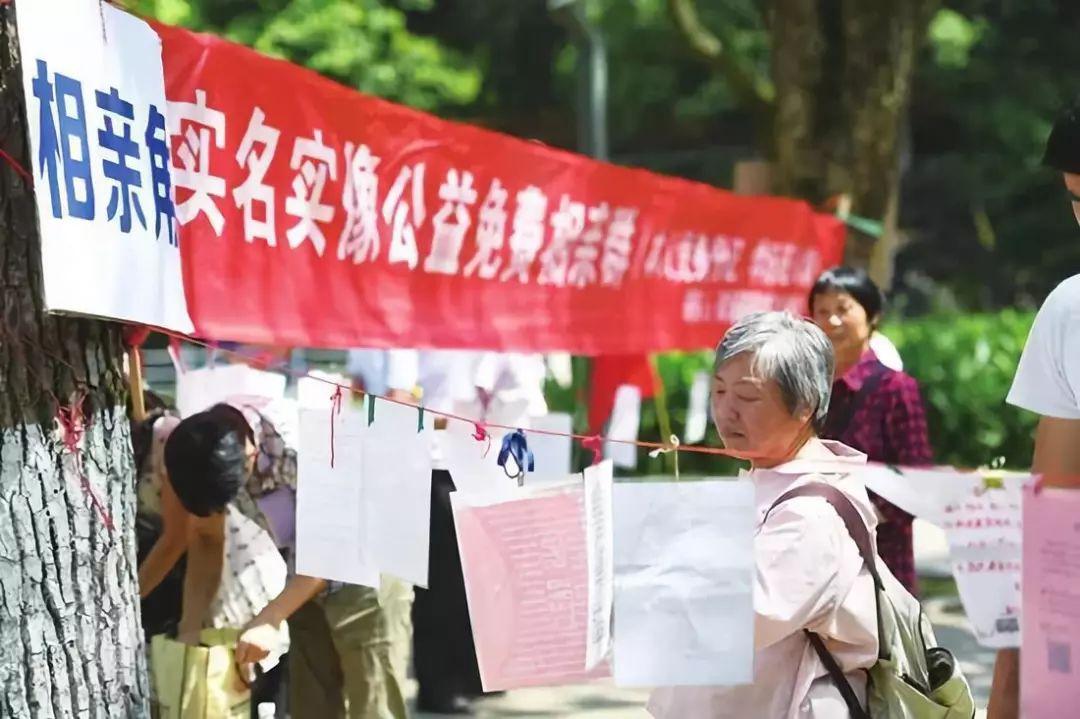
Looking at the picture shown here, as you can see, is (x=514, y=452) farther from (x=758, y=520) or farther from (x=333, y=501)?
(x=758, y=520)

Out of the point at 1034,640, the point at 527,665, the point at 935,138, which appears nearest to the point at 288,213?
the point at 527,665

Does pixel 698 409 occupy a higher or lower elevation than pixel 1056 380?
lower

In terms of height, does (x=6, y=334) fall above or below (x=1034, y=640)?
above

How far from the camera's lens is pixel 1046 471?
2568mm

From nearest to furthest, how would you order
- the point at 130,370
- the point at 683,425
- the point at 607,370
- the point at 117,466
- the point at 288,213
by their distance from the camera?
the point at 117,466, the point at 130,370, the point at 288,213, the point at 607,370, the point at 683,425

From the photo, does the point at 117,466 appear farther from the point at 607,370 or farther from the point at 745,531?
the point at 607,370

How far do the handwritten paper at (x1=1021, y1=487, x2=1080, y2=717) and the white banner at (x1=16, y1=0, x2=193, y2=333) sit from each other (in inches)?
67.0

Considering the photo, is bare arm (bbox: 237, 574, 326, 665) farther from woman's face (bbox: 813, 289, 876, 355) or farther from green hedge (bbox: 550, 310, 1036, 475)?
green hedge (bbox: 550, 310, 1036, 475)

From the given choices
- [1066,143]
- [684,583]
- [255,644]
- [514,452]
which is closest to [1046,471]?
[1066,143]

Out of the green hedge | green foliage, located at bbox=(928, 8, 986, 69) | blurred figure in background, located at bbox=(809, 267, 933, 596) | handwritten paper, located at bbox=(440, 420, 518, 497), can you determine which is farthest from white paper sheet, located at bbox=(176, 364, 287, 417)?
green foliage, located at bbox=(928, 8, 986, 69)

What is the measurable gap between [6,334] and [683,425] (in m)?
8.23

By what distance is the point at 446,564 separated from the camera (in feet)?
19.0

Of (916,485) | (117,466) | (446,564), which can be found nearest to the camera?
(916,485)

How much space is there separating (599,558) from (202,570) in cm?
141
